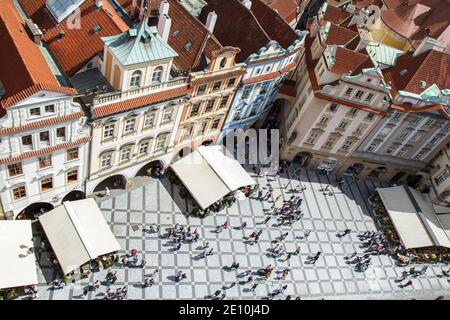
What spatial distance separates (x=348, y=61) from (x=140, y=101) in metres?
27.6

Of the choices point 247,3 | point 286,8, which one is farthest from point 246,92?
point 286,8

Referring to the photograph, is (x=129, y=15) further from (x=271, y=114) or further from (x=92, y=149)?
(x=271, y=114)

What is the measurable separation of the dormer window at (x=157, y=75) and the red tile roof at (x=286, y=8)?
29340mm

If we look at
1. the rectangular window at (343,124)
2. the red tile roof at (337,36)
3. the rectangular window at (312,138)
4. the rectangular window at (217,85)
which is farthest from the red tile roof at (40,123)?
the rectangular window at (343,124)

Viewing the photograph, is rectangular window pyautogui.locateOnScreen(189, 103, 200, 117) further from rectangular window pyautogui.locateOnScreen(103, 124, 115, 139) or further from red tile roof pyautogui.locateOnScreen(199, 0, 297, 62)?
rectangular window pyautogui.locateOnScreen(103, 124, 115, 139)

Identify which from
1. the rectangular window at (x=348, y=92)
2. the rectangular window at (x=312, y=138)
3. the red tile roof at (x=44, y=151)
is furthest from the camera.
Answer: the rectangular window at (x=312, y=138)

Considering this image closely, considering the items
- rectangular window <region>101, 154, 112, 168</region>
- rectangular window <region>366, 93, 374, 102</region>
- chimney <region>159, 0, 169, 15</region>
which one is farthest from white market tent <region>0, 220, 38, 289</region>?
rectangular window <region>366, 93, 374, 102</region>

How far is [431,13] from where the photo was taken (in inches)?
2997

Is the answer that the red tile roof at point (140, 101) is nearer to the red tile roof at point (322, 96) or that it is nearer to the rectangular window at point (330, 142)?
the red tile roof at point (322, 96)

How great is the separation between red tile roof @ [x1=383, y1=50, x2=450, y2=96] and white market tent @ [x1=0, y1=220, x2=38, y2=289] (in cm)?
4826

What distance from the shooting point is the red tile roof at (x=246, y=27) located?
57569mm

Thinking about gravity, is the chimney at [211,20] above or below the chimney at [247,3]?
below

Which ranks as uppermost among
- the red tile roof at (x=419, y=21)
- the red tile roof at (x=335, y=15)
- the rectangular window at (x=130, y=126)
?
the red tile roof at (x=419, y=21)

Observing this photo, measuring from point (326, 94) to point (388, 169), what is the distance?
788 inches
